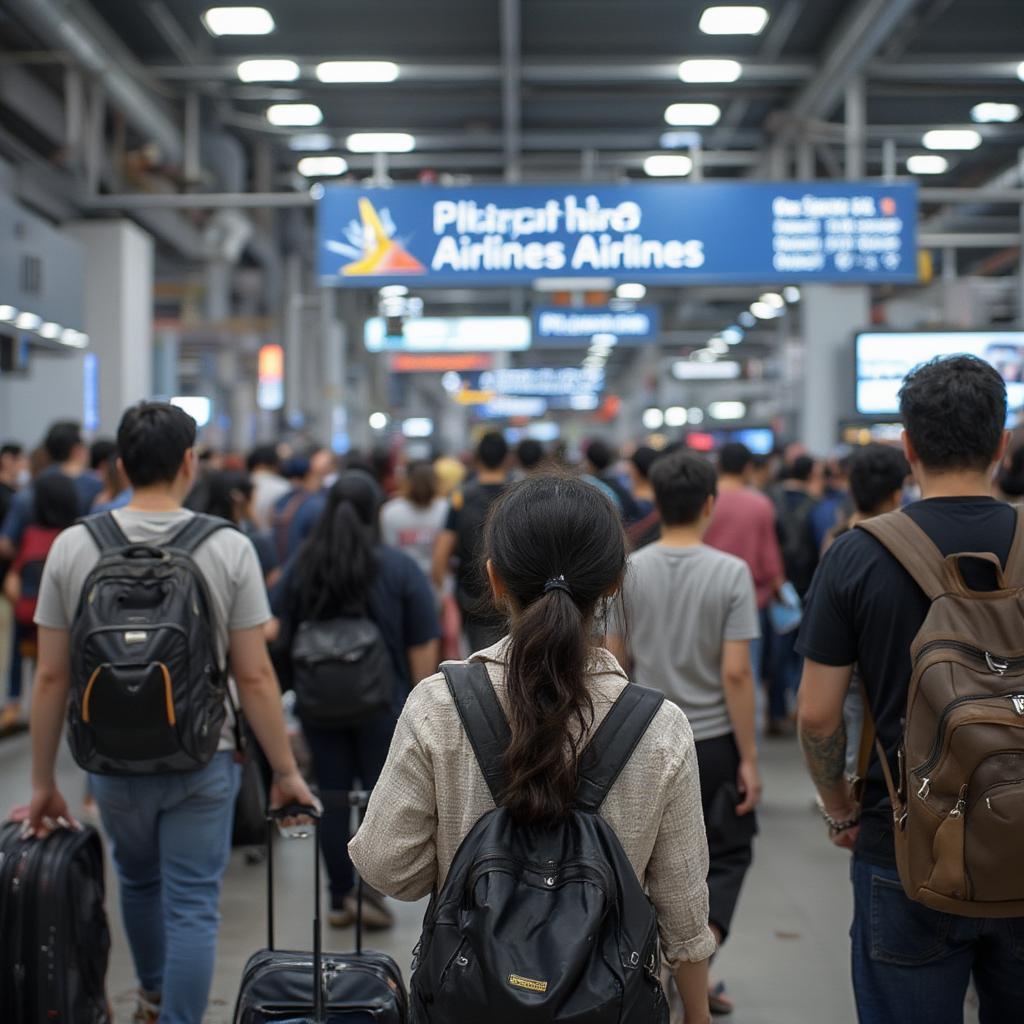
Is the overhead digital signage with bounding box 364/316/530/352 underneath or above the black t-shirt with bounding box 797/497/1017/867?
above

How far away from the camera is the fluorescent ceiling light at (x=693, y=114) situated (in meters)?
14.5

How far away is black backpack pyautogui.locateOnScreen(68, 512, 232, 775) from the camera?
3039mm

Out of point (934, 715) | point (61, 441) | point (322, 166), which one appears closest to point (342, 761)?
point (934, 715)

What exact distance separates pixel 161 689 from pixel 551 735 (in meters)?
1.49

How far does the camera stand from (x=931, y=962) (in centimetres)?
243

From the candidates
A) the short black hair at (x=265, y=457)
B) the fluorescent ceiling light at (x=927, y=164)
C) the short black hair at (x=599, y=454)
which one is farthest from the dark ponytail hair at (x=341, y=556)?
the fluorescent ceiling light at (x=927, y=164)

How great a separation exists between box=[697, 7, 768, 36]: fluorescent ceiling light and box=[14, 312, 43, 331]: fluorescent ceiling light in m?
6.20

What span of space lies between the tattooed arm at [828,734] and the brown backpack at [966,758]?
0.90ft

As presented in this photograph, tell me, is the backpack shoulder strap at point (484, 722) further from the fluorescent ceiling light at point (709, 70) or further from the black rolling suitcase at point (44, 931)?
the fluorescent ceiling light at point (709, 70)

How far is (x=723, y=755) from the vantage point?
395 centimetres

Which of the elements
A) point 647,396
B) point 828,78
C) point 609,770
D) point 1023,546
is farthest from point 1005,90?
point 647,396

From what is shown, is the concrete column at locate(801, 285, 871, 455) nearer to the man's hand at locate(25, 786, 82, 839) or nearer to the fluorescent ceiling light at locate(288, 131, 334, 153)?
the fluorescent ceiling light at locate(288, 131, 334, 153)

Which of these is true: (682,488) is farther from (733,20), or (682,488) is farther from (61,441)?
(733,20)

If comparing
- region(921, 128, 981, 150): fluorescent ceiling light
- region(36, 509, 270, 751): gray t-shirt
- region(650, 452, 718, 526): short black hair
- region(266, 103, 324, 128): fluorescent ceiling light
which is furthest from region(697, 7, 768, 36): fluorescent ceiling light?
region(36, 509, 270, 751): gray t-shirt
